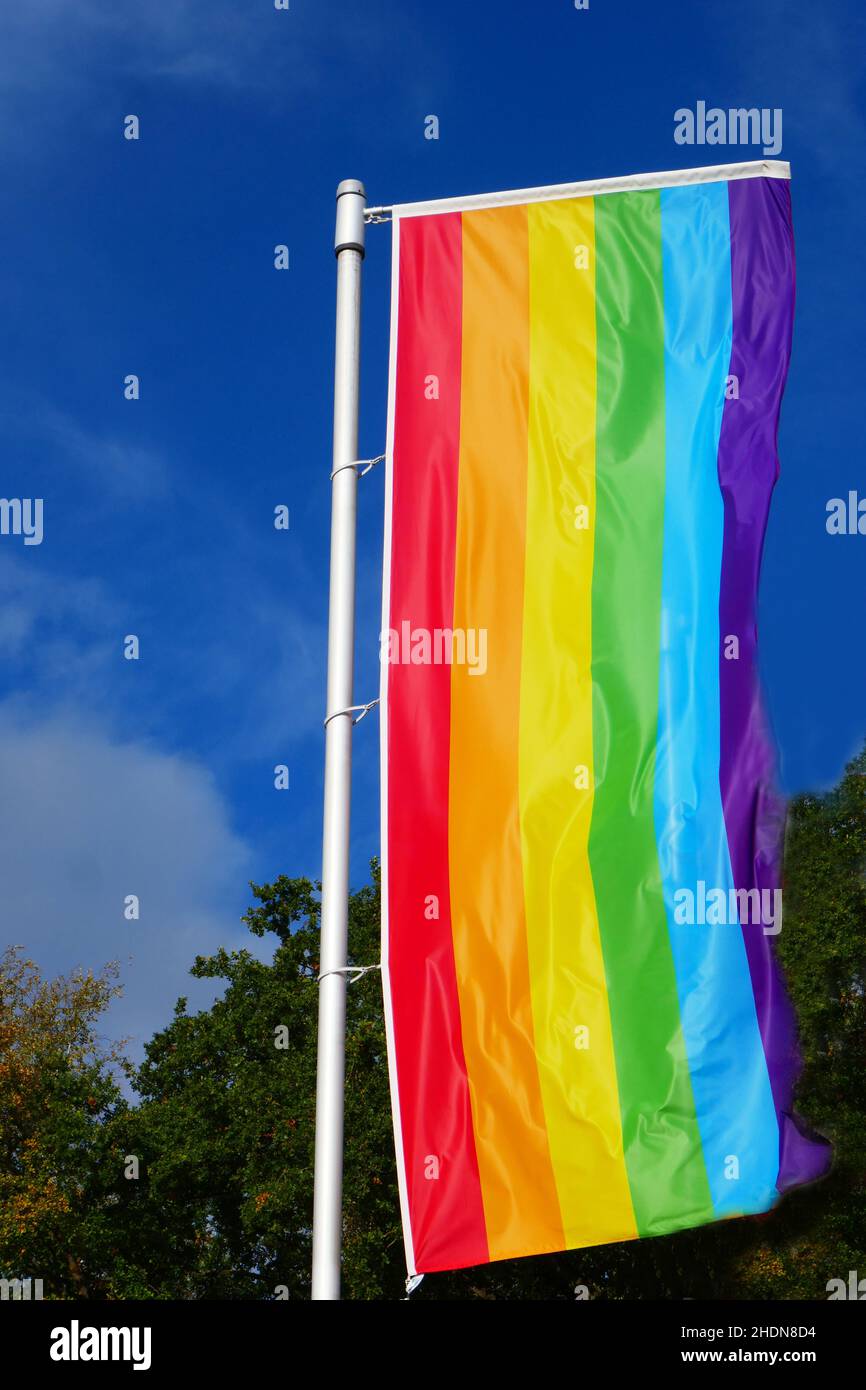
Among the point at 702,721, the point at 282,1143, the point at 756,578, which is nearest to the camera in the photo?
the point at 702,721

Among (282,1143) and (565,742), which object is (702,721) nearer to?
(565,742)

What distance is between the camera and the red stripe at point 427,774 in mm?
6891

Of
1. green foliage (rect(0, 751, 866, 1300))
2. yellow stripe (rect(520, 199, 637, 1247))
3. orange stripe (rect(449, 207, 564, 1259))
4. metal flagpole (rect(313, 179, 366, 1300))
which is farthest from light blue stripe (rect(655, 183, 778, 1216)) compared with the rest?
green foliage (rect(0, 751, 866, 1300))

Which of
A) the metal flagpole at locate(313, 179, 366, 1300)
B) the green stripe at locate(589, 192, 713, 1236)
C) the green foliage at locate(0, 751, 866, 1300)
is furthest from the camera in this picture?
the green foliage at locate(0, 751, 866, 1300)

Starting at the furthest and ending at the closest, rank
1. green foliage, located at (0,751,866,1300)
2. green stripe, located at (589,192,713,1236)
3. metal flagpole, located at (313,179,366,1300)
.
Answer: green foliage, located at (0,751,866,1300) < metal flagpole, located at (313,179,366,1300) < green stripe, located at (589,192,713,1236)

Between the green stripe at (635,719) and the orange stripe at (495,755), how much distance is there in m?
0.41

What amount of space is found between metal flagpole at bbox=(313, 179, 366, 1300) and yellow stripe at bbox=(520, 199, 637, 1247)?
919 mm

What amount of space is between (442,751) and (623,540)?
148cm

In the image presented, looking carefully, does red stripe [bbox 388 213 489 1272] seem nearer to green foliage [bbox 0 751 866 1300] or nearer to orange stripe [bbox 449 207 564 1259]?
orange stripe [bbox 449 207 564 1259]

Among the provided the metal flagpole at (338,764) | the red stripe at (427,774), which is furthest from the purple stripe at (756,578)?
the metal flagpole at (338,764)

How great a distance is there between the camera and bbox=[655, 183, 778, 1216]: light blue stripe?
6.85 meters

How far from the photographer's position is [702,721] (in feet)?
24.2

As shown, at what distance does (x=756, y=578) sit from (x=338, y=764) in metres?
2.30

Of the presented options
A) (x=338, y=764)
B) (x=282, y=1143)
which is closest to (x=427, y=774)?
(x=338, y=764)
